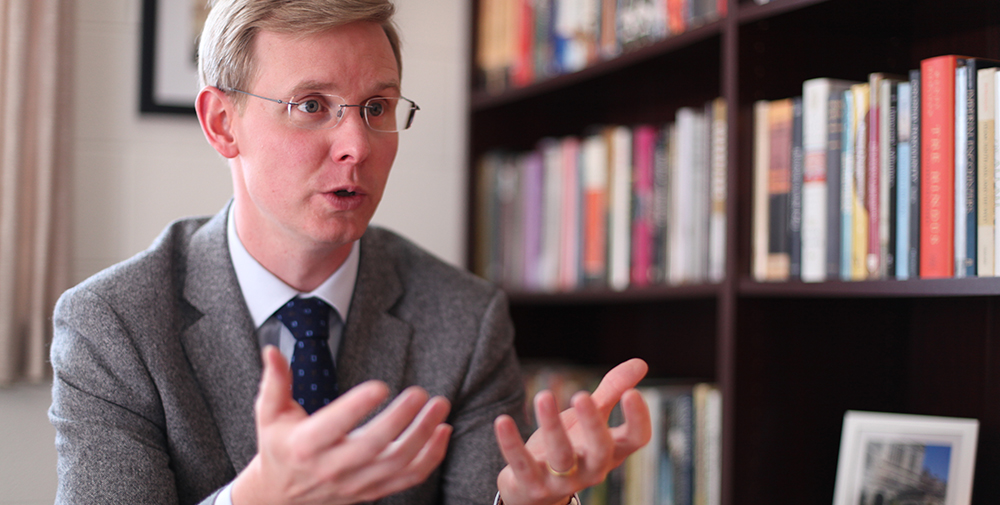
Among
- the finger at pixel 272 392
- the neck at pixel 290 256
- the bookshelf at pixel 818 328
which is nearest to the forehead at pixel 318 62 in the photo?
the neck at pixel 290 256

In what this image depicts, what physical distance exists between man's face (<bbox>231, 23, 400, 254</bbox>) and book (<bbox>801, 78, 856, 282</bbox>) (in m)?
0.62

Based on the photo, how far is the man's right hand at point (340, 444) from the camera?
70 cm

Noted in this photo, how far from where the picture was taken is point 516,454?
2.73 ft

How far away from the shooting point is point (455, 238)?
213 centimetres

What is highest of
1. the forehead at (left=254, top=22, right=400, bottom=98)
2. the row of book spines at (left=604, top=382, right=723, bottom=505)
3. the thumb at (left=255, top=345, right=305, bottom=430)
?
the forehead at (left=254, top=22, right=400, bottom=98)

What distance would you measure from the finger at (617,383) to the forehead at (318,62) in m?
0.48

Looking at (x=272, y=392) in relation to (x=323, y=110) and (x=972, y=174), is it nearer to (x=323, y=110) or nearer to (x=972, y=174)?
(x=323, y=110)

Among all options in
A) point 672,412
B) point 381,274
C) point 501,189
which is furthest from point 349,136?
point 501,189

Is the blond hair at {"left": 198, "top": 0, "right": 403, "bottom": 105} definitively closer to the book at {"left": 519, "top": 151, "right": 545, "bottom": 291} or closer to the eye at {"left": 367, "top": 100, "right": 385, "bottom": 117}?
the eye at {"left": 367, "top": 100, "right": 385, "bottom": 117}

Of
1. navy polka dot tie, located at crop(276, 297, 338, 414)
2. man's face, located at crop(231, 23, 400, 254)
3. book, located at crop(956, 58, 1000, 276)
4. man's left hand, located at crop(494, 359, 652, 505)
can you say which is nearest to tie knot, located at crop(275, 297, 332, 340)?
navy polka dot tie, located at crop(276, 297, 338, 414)

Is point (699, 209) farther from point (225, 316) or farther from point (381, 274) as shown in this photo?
point (225, 316)

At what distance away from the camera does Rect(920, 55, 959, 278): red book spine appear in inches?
42.0

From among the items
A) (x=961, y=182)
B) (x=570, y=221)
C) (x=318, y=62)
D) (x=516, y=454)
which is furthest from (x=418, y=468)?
(x=570, y=221)

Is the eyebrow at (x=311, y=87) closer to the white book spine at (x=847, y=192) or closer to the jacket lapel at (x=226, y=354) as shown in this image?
the jacket lapel at (x=226, y=354)
